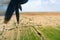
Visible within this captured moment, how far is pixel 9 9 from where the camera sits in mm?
548

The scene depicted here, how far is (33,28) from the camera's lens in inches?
42.2

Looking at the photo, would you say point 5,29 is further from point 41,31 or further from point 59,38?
point 59,38

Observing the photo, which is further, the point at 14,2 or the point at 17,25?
the point at 17,25

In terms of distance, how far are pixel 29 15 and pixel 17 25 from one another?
194 mm

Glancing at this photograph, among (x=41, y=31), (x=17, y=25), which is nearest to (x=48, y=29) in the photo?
(x=41, y=31)

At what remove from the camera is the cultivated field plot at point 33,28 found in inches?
38.0

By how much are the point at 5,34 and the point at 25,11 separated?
0.31 meters

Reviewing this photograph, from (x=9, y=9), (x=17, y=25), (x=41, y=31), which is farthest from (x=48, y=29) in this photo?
(x=9, y=9)

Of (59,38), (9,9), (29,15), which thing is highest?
(9,9)

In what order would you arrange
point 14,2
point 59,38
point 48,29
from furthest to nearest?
point 48,29, point 59,38, point 14,2

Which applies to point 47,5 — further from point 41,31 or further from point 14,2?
point 14,2

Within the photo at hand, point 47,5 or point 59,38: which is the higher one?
point 47,5

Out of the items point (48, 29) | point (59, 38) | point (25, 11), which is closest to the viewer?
point (59, 38)

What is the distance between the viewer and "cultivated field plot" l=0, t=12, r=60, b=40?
965 mm
